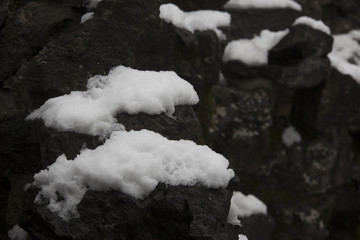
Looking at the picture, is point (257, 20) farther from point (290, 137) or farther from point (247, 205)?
point (247, 205)

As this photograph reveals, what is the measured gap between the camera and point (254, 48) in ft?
30.1

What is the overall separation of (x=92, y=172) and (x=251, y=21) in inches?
284

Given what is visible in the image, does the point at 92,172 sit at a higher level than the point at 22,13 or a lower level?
lower

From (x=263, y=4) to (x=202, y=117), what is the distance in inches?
171

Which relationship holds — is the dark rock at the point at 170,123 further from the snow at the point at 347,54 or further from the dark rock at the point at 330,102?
the snow at the point at 347,54

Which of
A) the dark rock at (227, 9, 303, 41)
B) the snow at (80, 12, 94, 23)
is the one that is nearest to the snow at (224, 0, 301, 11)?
the dark rock at (227, 9, 303, 41)

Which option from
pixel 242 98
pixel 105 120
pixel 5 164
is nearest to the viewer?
pixel 105 120

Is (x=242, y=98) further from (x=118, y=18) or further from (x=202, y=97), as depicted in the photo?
(x=118, y=18)

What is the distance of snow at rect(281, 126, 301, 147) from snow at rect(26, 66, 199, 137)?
5417mm

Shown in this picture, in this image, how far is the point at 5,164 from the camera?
485 cm


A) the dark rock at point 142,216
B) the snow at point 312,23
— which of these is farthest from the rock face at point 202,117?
the snow at point 312,23

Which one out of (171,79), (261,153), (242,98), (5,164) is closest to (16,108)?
(5,164)

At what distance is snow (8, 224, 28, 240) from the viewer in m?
4.32

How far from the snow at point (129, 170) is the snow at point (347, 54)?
7.16m
